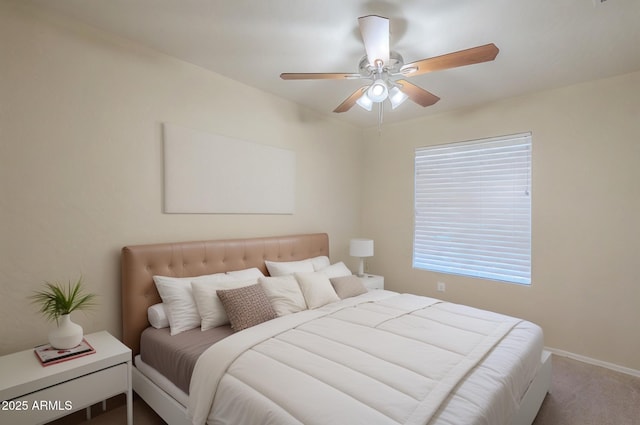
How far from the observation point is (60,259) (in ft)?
6.70

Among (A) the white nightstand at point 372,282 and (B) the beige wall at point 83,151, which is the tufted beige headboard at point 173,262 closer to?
(B) the beige wall at point 83,151

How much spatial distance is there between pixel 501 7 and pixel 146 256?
2880 mm

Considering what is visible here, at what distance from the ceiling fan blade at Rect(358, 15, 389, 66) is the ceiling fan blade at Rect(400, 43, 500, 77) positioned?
19 centimetres

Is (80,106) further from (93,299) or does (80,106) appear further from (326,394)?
(326,394)

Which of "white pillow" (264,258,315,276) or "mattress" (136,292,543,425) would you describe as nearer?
"mattress" (136,292,543,425)

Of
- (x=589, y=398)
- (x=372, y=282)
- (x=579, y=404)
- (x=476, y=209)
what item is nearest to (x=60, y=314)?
(x=372, y=282)

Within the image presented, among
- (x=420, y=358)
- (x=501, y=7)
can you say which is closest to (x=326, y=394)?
(x=420, y=358)

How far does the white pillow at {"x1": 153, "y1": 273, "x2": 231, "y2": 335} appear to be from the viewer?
220 centimetres

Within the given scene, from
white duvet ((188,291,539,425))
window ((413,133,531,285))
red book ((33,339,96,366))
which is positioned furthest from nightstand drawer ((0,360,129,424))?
window ((413,133,531,285))

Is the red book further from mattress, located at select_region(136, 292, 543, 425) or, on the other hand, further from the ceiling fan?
the ceiling fan

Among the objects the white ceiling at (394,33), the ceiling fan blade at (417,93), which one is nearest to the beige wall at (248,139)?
the white ceiling at (394,33)

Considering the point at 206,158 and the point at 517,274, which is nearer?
the point at 206,158

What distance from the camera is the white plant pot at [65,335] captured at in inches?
70.1

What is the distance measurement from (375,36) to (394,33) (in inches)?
15.8
